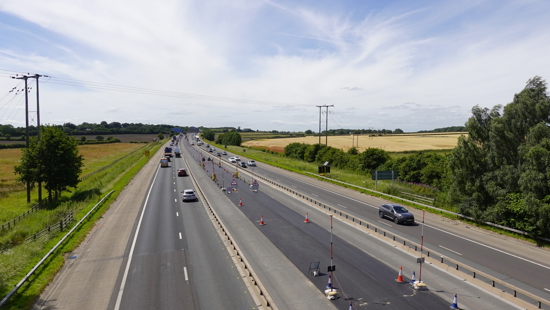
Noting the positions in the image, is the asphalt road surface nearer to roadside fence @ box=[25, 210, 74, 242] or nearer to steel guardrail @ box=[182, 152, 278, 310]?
steel guardrail @ box=[182, 152, 278, 310]

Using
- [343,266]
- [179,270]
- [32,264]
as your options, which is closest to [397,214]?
[343,266]

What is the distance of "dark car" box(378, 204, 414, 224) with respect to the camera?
87.1ft

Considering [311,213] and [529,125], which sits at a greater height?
[529,125]

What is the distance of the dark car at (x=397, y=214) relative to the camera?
Answer: 26.6 metres

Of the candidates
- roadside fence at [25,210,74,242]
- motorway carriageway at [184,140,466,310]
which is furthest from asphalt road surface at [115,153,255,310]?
roadside fence at [25,210,74,242]

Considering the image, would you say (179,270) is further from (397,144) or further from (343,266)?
(397,144)

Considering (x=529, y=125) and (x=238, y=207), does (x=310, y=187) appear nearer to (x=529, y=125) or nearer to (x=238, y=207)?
(x=238, y=207)

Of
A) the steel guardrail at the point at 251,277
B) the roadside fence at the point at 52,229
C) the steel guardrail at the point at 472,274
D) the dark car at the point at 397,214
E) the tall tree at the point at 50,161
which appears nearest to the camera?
the steel guardrail at the point at 251,277

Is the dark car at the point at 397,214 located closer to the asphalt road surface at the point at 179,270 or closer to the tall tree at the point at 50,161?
the asphalt road surface at the point at 179,270

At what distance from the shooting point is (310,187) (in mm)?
46469

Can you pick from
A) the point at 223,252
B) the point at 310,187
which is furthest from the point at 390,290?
the point at 310,187

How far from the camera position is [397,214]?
26.9 meters

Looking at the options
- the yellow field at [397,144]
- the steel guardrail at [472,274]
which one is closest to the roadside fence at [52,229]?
the steel guardrail at [472,274]

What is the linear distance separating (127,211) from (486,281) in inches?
1113
